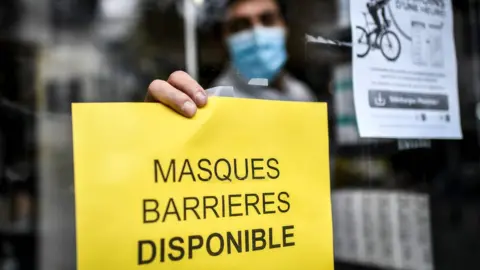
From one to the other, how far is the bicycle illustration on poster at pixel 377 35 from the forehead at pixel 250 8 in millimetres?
650

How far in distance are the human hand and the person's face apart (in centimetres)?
66

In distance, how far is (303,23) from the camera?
1171 mm

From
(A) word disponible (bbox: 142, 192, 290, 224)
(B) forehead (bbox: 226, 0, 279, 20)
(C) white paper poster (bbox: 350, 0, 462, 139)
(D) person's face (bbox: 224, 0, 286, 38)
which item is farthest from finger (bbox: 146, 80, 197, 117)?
(B) forehead (bbox: 226, 0, 279, 20)

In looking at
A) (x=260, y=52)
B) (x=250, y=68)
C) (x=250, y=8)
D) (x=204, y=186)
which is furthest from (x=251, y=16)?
(x=204, y=186)

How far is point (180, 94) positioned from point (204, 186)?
0.14 meters

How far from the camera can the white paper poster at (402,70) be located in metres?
0.93

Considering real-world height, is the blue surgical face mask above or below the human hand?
above

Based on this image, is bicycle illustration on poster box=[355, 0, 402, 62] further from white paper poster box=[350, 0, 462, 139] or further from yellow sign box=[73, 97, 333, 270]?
yellow sign box=[73, 97, 333, 270]

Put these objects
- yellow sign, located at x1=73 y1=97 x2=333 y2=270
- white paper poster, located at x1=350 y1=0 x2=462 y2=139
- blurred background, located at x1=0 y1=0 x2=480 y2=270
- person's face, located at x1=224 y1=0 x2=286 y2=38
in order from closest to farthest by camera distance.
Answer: yellow sign, located at x1=73 y1=97 x2=333 y2=270, white paper poster, located at x1=350 y1=0 x2=462 y2=139, blurred background, located at x1=0 y1=0 x2=480 y2=270, person's face, located at x1=224 y1=0 x2=286 y2=38

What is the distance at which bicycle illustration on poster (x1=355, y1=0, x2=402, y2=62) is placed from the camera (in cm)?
95

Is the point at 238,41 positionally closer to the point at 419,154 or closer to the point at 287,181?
the point at 419,154

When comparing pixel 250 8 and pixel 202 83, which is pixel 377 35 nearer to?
pixel 202 83

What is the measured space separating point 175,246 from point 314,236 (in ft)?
0.75

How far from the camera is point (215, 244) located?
72 cm
